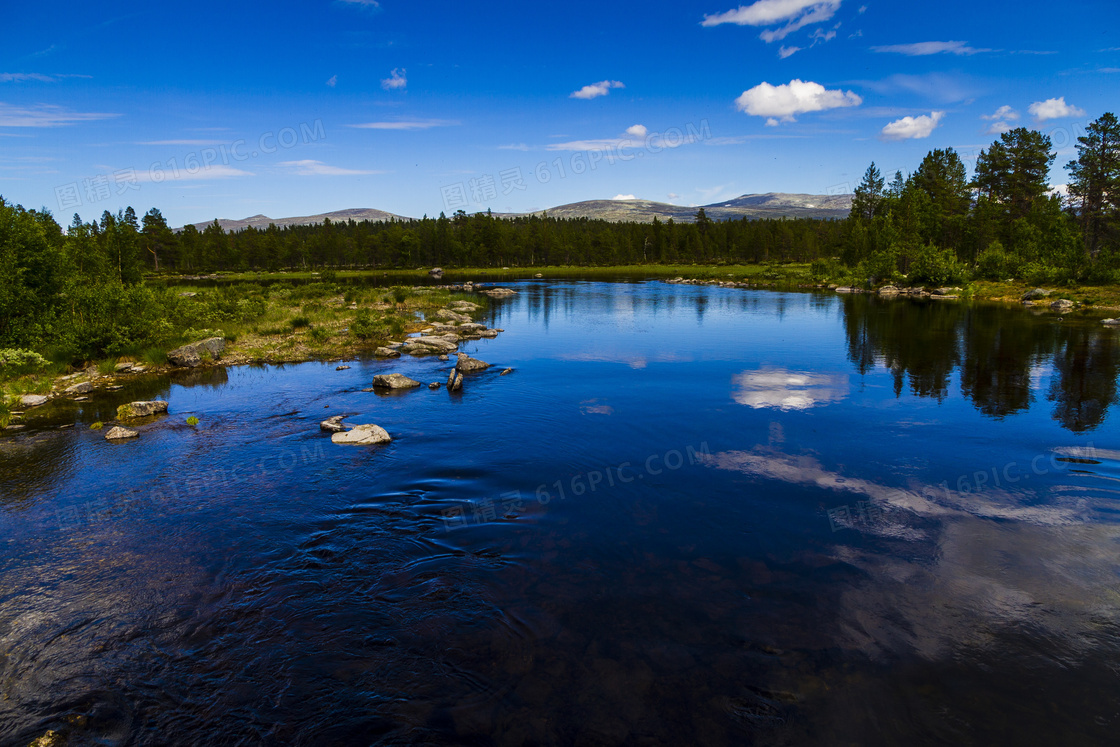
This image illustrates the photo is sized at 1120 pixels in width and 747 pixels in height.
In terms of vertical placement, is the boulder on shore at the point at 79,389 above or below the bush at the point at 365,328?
below

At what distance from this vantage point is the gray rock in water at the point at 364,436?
19297 millimetres

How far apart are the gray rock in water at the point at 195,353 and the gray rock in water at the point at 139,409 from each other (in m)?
9.78

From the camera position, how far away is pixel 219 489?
51.4ft

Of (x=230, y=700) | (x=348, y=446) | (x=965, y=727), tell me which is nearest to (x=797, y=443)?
(x=965, y=727)

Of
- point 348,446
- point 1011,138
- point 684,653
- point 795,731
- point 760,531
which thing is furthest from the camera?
point 1011,138

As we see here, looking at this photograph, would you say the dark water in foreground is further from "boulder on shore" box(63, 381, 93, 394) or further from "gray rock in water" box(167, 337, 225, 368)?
"gray rock in water" box(167, 337, 225, 368)

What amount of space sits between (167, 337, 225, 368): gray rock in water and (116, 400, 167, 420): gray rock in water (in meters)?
9.78

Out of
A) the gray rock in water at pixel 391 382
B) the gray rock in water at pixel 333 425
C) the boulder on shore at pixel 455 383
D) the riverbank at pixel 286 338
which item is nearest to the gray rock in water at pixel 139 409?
the riverbank at pixel 286 338

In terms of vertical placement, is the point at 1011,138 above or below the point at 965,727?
above

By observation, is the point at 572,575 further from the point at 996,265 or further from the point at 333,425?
the point at 996,265

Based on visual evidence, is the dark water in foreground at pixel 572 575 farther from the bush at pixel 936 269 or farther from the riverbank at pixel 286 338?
the bush at pixel 936 269

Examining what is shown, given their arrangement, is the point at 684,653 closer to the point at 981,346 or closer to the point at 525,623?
the point at 525,623

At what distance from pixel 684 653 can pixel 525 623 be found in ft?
9.62

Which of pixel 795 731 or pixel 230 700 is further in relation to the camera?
pixel 230 700
